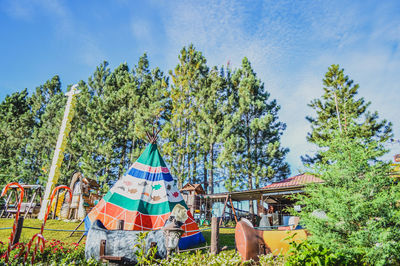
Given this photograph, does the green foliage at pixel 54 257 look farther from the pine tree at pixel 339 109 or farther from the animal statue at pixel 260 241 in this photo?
the pine tree at pixel 339 109

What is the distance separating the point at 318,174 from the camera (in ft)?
17.3

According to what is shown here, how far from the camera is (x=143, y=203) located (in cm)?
824

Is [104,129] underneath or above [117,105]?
underneath

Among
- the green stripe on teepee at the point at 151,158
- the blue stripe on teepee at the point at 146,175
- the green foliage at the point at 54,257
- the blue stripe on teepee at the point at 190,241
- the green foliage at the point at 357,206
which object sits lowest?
the green foliage at the point at 54,257

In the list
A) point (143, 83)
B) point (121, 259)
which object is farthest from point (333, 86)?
point (121, 259)

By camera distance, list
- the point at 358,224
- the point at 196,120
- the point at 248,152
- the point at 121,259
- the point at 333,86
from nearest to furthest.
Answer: the point at 358,224
the point at 121,259
the point at 248,152
the point at 196,120
the point at 333,86

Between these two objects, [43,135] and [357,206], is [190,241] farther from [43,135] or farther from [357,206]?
[43,135]

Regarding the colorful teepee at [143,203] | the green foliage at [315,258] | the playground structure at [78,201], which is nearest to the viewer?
the green foliage at [315,258]

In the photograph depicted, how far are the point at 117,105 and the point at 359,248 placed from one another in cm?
2431

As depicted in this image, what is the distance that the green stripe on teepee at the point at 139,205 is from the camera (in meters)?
8.09

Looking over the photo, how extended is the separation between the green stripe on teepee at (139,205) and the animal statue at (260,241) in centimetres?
310

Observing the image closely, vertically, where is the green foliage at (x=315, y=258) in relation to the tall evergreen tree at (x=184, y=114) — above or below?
below

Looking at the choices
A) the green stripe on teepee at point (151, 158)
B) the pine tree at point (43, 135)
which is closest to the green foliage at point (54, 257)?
the green stripe on teepee at point (151, 158)

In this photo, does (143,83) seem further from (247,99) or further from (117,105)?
(247,99)
